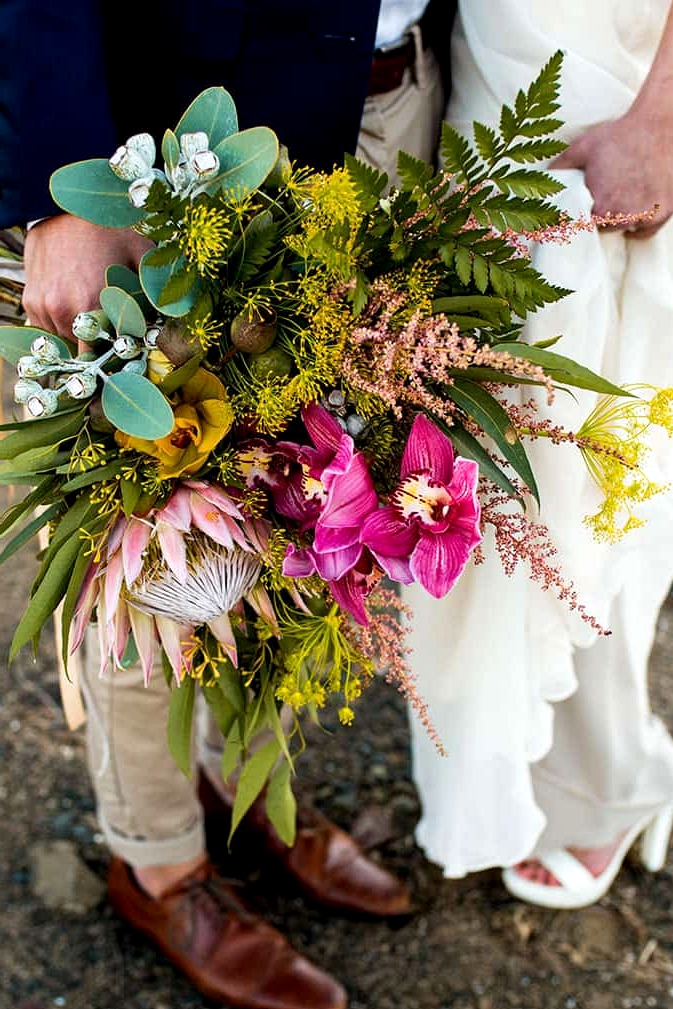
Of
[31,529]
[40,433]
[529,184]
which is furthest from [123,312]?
[529,184]

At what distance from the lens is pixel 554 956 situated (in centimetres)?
182

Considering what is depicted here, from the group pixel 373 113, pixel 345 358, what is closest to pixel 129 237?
pixel 345 358

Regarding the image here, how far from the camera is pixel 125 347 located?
93 centimetres

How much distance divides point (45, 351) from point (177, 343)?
0.37ft

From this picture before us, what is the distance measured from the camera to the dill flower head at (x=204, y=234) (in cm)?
87

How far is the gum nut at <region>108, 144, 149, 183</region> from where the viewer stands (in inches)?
35.3

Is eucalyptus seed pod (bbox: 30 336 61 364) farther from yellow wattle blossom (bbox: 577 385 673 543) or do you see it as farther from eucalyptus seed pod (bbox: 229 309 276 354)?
yellow wattle blossom (bbox: 577 385 673 543)

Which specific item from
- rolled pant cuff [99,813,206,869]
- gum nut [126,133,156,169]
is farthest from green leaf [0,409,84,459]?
rolled pant cuff [99,813,206,869]

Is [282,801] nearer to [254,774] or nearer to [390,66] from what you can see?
[254,774]

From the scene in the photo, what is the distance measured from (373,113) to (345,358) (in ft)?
1.92

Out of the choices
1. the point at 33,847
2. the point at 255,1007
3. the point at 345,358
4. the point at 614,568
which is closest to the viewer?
the point at 345,358

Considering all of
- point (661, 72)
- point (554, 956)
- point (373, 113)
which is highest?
point (661, 72)

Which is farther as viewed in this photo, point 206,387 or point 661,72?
point 661,72

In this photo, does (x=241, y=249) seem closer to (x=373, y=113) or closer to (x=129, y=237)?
(x=129, y=237)
